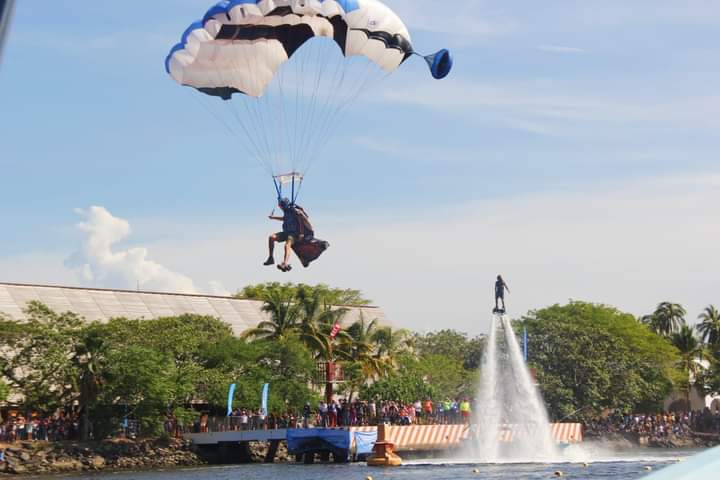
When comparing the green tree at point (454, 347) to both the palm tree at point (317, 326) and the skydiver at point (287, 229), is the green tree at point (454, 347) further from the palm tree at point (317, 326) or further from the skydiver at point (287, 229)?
the skydiver at point (287, 229)

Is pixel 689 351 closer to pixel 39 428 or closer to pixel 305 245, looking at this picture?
pixel 39 428

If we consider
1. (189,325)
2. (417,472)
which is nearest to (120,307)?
(189,325)

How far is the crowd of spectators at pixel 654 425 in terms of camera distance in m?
64.4

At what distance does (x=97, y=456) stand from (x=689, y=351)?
64470 millimetres

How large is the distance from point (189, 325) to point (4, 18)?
53.4m

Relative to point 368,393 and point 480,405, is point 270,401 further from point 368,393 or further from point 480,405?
point 480,405

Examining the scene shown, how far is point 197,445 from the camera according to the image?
46938mm

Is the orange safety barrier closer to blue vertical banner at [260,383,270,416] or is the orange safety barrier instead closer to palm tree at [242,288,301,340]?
blue vertical banner at [260,383,270,416]

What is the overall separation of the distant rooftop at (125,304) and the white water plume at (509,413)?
24.0m

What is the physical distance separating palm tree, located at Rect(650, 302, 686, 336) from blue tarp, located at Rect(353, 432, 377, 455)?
7085 centimetres

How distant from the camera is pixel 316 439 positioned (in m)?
42.5

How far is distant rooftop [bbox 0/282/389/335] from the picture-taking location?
2228 inches

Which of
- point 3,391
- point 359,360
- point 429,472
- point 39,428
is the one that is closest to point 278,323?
point 359,360

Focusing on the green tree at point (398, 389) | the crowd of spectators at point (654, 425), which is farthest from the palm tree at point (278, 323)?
the crowd of spectators at point (654, 425)
